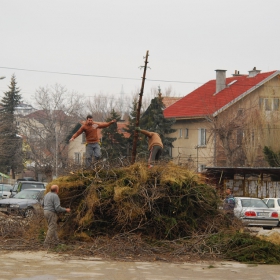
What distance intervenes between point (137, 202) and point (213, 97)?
45482mm

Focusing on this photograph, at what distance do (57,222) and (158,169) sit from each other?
2.94 meters

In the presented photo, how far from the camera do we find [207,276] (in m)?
13.8

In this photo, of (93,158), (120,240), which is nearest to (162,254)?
(120,240)

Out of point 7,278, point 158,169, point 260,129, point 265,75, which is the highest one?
point 265,75

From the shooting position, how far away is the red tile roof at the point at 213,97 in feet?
191

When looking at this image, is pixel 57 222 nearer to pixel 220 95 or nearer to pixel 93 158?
pixel 93 158

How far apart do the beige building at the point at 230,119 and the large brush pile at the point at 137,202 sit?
101 ft

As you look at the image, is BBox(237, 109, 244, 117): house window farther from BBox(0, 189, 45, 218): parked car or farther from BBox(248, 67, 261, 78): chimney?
BBox(0, 189, 45, 218): parked car

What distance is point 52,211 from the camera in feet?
57.0

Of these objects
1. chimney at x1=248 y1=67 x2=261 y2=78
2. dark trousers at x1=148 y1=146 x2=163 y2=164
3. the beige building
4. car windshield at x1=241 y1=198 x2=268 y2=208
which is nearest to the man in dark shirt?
dark trousers at x1=148 y1=146 x2=163 y2=164

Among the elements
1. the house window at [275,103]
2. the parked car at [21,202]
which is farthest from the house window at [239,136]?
the parked car at [21,202]

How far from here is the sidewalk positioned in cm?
1340

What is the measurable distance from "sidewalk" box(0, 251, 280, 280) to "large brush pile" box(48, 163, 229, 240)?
2.01 m

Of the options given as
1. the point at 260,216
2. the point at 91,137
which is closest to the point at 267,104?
the point at 260,216
